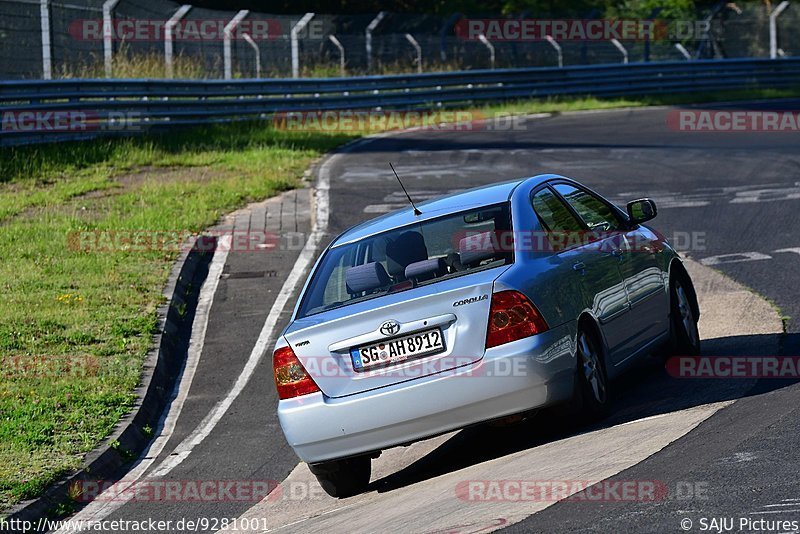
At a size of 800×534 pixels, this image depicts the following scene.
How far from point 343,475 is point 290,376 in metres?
0.73

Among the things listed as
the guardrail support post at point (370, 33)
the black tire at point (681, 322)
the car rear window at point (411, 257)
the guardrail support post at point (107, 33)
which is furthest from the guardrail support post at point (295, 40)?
the car rear window at point (411, 257)

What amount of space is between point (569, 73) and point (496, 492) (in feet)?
89.7

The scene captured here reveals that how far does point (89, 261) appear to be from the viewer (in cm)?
1448

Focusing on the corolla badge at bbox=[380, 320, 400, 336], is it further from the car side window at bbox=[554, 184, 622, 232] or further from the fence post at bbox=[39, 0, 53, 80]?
the fence post at bbox=[39, 0, 53, 80]

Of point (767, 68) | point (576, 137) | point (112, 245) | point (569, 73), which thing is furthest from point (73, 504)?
point (767, 68)

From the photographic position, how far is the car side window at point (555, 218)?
782 centimetres

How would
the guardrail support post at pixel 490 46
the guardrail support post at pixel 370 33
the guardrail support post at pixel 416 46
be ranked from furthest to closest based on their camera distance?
1. the guardrail support post at pixel 490 46
2. the guardrail support post at pixel 416 46
3. the guardrail support post at pixel 370 33

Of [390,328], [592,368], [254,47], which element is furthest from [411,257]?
[254,47]

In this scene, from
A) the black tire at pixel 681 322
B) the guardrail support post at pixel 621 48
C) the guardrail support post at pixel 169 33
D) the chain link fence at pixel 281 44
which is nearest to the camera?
the black tire at pixel 681 322

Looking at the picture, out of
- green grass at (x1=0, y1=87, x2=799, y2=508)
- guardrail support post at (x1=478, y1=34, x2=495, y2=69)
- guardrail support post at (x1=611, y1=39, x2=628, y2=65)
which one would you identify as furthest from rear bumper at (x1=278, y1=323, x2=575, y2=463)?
guardrail support post at (x1=611, y1=39, x2=628, y2=65)

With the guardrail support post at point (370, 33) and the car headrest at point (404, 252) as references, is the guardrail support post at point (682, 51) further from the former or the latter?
the car headrest at point (404, 252)

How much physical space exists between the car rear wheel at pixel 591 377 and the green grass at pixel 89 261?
3586 mm

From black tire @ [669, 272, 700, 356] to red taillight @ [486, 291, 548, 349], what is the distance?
8.23 feet

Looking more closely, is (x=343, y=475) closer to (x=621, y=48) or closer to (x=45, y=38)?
(x=45, y=38)
